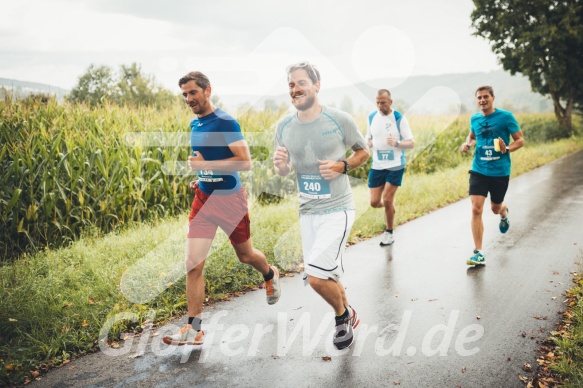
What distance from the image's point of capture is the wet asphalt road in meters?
3.40

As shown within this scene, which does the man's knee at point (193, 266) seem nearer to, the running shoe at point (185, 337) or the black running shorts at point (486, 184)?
the running shoe at point (185, 337)

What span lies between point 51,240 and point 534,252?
6902 millimetres

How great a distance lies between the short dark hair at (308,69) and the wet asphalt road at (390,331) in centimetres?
222

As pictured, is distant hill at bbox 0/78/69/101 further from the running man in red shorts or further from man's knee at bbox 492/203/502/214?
man's knee at bbox 492/203/502/214

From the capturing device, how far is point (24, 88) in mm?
8078

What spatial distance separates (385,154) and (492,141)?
1540mm

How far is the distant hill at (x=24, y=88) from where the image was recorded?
793 cm

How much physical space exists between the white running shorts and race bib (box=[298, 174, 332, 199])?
0.56 ft

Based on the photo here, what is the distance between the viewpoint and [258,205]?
9.56 meters

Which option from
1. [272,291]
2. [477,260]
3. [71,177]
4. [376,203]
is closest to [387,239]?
[376,203]

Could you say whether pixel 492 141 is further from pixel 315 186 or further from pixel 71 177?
pixel 71 177

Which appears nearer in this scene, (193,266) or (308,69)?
(308,69)

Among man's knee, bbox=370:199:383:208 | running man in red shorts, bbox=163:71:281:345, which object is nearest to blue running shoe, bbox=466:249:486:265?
man's knee, bbox=370:199:383:208

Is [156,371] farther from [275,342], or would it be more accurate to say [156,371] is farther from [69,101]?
[69,101]
